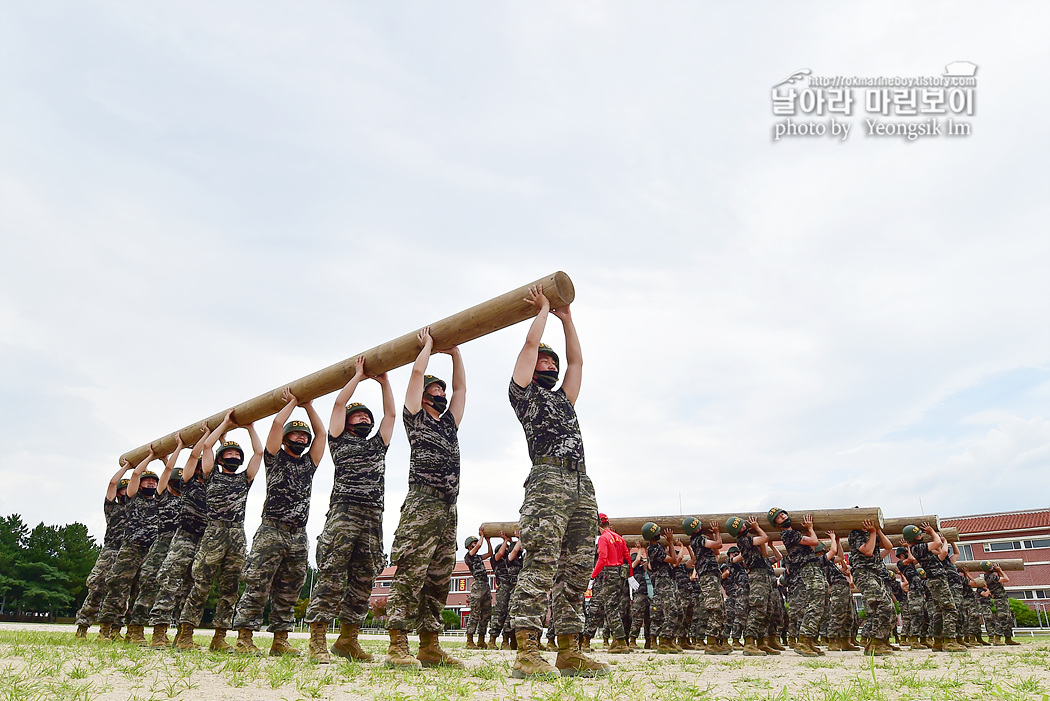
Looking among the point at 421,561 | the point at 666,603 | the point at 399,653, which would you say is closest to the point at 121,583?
the point at 399,653

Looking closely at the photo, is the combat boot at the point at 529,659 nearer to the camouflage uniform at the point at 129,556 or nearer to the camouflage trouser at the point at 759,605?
the camouflage trouser at the point at 759,605

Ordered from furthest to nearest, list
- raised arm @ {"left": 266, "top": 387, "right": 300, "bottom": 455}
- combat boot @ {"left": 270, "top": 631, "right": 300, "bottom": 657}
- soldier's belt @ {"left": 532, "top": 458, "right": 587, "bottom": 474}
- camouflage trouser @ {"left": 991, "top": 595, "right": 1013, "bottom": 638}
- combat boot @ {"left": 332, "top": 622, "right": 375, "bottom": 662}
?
camouflage trouser @ {"left": 991, "top": 595, "right": 1013, "bottom": 638}
raised arm @ {"left": 266, "top": 387, "right": 300, "bottom": 455}
combat boot @ {"left": 270, "top": 631, "right": 300, "bottom": 657}
combat boot @ {"left": 332, "top": 622, "right": 375, "bottom": 662}
soldier's belt @ {"left": 532, "top": 458, "right": 587, "bottom": 474}

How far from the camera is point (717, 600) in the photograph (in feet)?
36.6

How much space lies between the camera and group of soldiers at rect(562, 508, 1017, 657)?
10453 millimetres

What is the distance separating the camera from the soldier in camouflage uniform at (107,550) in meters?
10.5

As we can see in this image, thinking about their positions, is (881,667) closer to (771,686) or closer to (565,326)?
(771,686)

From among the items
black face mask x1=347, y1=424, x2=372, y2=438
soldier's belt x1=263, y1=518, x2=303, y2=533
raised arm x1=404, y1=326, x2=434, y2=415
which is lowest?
soldier's belt x1=263, y1=518, x2=303, y2=533

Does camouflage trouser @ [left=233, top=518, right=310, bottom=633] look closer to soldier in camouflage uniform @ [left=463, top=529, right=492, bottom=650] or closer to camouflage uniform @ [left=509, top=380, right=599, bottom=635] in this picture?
camouflage uniform @ [left=509, top=380, right=599, bottom=635]

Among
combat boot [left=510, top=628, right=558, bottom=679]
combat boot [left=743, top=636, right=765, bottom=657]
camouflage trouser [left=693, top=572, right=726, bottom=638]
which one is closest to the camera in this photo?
combat boot [left=510, top=628, right=558, bottom=679]

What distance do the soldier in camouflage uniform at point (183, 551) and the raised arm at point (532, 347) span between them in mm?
5553

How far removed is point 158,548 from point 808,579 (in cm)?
1018

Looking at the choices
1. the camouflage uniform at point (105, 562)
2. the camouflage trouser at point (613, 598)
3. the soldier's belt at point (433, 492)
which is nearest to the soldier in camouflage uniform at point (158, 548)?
the camouflage uniform at point (105, 562)

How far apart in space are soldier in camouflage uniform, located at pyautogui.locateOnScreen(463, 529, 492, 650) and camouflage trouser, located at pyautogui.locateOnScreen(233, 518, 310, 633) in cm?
879

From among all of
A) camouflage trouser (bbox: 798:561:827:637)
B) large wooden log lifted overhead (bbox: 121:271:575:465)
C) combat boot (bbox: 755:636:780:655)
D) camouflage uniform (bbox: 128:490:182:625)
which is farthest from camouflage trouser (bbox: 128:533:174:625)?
camouflage trouser (bbox: 798:561:827:637)
